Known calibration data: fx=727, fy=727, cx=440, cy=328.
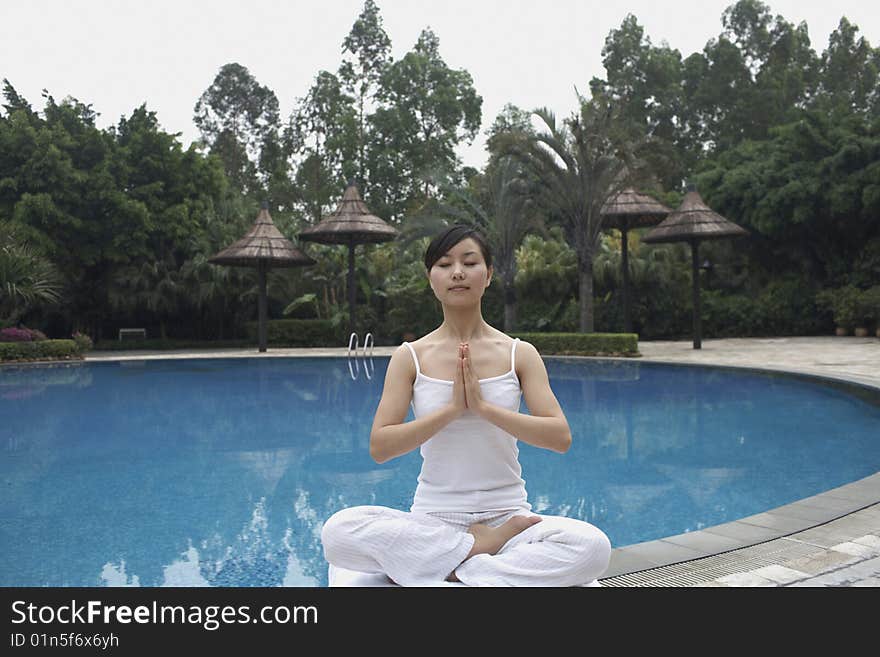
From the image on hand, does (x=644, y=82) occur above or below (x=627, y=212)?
above

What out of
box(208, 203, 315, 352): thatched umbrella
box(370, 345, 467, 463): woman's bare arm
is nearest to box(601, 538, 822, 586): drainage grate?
box(370, 345, 467, 463): woman's bare arm

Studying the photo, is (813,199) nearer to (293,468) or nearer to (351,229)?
(351,229)

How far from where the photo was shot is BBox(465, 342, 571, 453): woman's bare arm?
2033 mm

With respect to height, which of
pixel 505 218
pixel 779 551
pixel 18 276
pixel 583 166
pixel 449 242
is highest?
pixel 583 166

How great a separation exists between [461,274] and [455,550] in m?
0.81

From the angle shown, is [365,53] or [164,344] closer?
[164,344]

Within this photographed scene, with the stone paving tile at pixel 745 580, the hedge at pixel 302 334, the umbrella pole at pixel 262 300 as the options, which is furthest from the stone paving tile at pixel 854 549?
the hedge at pixel 302 334

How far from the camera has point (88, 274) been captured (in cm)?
2433

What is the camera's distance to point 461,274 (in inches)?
86.3

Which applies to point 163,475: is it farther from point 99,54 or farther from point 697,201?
point 697,201

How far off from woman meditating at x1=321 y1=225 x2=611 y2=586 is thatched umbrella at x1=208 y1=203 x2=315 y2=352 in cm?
1828

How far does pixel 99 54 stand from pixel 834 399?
10.6m

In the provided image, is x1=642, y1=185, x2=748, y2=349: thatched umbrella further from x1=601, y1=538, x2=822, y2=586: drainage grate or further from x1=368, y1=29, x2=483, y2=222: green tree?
x1=368, y1=29, x2=483, y2=222: green tree

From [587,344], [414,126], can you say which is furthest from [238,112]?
[587,344]
